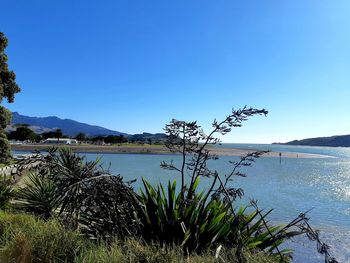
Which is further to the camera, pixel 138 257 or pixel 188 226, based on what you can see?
pixel 188 226

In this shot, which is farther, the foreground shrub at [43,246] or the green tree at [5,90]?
the green tree at [5,90]

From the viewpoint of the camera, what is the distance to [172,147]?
674 cm

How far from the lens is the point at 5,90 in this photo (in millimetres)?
22156

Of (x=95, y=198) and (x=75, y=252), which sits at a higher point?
(x=95, y=198)

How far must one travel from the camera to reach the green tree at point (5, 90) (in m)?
20.0

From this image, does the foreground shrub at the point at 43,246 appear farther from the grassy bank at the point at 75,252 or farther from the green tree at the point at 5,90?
the green tree at the point at 5,90

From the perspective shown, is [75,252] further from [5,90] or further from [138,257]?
[5,90]

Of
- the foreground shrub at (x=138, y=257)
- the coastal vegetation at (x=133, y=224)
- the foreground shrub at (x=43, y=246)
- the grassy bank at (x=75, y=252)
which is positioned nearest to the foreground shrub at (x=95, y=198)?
the coastal vegetation at (x=133, y=224)

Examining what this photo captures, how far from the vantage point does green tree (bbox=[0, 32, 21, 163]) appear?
20031 millimetres

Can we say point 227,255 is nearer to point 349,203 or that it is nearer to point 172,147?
point 172,147

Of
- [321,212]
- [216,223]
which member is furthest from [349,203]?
[216,223]

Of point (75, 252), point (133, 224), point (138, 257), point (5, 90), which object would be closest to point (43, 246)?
point (75, 252)

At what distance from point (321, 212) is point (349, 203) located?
18.1ft

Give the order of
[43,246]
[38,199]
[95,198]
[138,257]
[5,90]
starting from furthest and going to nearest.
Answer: [5,90], [38,199], [95,198], [43,246], [138,257]
